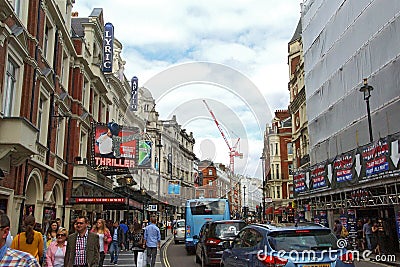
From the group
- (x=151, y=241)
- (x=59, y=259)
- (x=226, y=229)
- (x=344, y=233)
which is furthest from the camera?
(x=344, y=233)

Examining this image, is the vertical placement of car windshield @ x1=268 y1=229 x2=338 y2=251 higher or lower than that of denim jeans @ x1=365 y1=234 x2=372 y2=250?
higher

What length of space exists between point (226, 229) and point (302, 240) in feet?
24.4

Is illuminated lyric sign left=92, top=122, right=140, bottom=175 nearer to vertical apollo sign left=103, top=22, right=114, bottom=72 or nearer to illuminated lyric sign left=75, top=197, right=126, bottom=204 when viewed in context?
illuminated lyric sign left=75, top=197, right=126, bottom=204

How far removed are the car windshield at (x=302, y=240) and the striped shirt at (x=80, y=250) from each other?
3.40m

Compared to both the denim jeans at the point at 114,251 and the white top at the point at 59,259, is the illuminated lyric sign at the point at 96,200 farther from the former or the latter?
the white top at the point at 59,259

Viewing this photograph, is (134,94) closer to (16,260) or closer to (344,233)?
(344,233)

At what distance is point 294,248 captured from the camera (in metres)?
7.84

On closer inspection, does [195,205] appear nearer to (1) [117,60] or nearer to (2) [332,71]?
(2) [332,71]

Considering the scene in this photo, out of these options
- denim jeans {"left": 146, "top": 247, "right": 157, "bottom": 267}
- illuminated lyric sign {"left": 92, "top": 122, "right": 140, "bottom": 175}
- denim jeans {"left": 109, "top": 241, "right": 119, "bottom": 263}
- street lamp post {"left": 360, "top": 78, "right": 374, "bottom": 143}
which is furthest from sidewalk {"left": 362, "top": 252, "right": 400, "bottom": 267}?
illuminated lyric sign {"left": 92, "top": 122, "right": 140, "bottom": 175}

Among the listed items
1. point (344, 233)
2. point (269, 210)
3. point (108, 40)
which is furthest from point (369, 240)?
point (269, 210)

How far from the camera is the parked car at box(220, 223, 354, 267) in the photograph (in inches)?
299

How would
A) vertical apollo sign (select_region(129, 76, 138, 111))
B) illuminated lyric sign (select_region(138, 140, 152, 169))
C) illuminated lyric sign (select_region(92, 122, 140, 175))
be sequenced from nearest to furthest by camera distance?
illuminated lyric sign (select_region(92, 122, 140, 175)) < illuminated lyric sign (select_region(138, 140, 152, 169)) < vertical apollo sign (select_region(129, 76, 138, 111))

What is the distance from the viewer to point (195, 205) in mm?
24781

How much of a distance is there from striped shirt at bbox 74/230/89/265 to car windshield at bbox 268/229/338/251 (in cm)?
340
